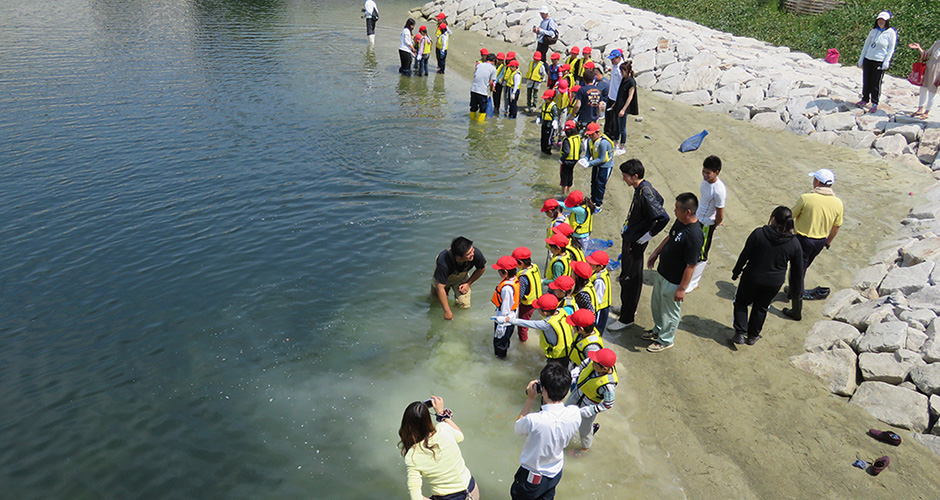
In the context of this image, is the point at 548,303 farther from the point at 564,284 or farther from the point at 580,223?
the point at 580,223

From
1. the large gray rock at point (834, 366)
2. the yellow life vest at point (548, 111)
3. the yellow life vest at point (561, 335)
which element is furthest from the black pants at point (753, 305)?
the yellow life vest at point (548, 111)

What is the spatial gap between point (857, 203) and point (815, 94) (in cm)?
594

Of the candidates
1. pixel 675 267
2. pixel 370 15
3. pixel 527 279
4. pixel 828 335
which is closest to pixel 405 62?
pixel 370 15

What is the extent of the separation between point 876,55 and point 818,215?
8.59 meters

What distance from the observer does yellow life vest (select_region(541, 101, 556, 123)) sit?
15.1 m

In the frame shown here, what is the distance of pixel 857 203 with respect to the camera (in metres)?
12.0

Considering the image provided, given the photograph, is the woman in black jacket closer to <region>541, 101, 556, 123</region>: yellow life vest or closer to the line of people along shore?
the line of people along shore

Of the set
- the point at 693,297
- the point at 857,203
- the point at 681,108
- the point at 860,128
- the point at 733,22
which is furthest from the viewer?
the point at 733,22

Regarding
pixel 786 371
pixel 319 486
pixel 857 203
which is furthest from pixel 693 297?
pixel 319 486

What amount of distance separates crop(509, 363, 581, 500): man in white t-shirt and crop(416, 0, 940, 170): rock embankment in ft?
41.6

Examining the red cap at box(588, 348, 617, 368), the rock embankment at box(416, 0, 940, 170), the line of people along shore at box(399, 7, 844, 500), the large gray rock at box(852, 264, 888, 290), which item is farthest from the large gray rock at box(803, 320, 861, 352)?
the rock embankment at box(416, 0, 940, 170)

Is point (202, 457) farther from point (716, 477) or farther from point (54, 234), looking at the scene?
point (54, 234)

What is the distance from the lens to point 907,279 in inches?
351

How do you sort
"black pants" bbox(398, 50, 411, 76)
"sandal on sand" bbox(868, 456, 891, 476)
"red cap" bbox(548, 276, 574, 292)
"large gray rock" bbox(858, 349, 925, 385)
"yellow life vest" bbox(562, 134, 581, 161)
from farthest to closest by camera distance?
1. "black pants" bbox(398, 50, 411, 76)
2. "yellow life vest" bbox(562, 134, 581, 161)
3. "large gray rock" bbox(858, 349, 925, 385)
4. "red cap" bbox(548, 276, 574, 292)
5. "sandal on sand" bbox(868, 456, 891, 476)
